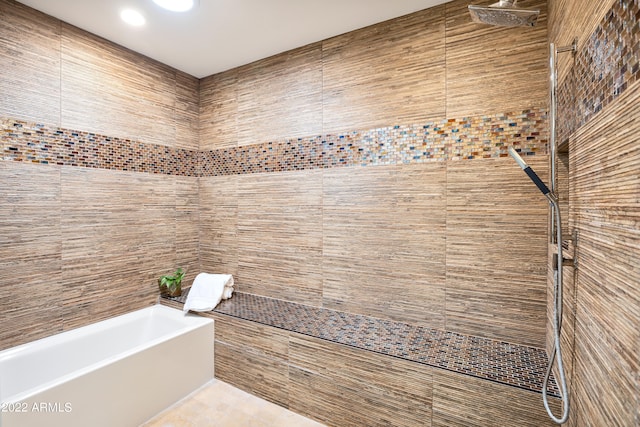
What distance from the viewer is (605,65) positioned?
0.90m

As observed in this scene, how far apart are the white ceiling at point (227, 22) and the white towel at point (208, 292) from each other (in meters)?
2.04

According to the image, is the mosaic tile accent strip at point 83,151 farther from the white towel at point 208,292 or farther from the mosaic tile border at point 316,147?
the white towel at point 208,292

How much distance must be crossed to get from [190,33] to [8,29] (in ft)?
3.71

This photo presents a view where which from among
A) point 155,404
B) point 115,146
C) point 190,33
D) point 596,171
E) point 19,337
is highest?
point 190,33

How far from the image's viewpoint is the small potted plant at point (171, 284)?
2.90m

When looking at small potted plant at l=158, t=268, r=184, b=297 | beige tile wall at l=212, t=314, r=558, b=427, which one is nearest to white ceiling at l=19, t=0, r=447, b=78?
small potted plant at l=158, t=268, r=184, b=297

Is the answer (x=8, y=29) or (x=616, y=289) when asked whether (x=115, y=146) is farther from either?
(x=616, y=289)

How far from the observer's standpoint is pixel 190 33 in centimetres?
242

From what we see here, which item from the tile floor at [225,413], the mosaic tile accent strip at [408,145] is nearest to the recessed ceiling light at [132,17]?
the mosaic tile accent strip at [408,145]

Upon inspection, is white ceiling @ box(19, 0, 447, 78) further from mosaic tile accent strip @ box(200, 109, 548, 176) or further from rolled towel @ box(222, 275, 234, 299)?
rolled towel @ box(222, 275, 234, 299)

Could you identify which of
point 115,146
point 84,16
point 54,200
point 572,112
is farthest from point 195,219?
point 572,112

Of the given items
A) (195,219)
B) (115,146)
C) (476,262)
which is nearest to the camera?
(476,262)

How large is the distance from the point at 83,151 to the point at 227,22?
151cm

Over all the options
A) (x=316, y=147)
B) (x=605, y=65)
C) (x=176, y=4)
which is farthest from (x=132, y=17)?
(x=605, y=65)
